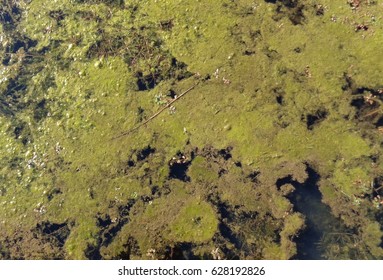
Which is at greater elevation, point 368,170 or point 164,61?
point 164,61

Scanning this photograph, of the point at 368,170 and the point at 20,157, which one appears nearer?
the point at 368,170

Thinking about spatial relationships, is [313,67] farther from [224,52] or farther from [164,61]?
[164,61]

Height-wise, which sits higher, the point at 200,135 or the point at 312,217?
the point at 200,135

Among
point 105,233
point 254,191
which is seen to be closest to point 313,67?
point 254,191

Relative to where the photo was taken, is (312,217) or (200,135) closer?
(312,217)
